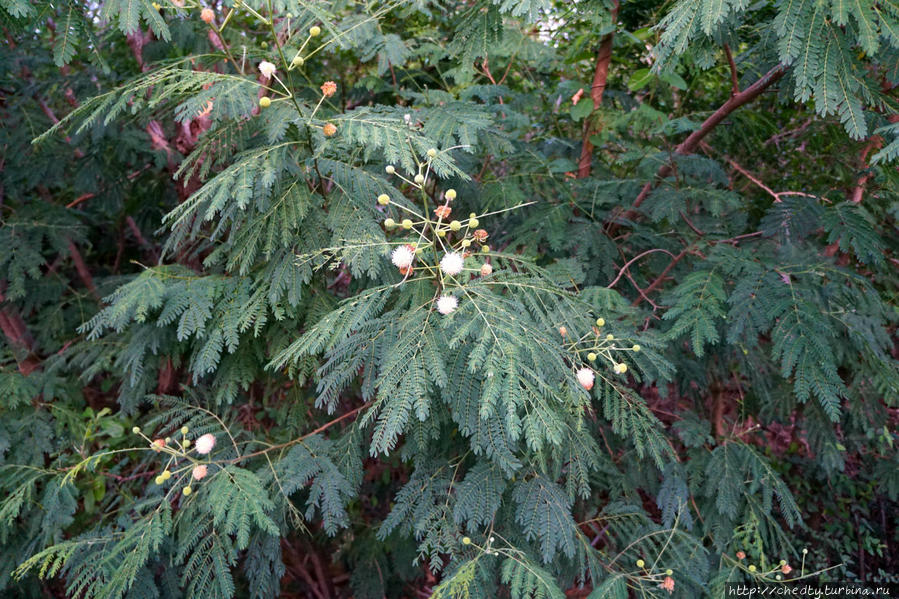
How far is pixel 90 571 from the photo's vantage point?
1716 millimetres

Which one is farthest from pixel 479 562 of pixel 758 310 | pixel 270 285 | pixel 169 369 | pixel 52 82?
pixel 52 82

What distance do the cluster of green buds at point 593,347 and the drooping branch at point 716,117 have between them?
0.89 m

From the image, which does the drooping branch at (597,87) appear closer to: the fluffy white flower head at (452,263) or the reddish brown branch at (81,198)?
the fluffy white flower head at (452,263)

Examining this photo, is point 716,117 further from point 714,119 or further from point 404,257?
point 404,257

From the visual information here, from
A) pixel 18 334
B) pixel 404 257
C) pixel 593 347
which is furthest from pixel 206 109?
pixel 18 334

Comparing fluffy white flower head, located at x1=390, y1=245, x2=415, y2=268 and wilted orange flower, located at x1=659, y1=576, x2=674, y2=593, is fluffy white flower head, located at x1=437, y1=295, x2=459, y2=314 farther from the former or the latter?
wilted orange flower, located at x1=659, y1=576, x2=674, y2=593

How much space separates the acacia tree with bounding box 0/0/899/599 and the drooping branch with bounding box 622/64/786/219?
0.05 ft

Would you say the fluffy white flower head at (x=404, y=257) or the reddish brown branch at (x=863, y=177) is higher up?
the fluffy white flower head at (x=404, y=257)

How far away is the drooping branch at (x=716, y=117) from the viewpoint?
74.7 inches

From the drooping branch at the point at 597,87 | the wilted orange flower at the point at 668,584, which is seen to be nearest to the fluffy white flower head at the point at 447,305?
the wilted orange flower at the point at 668,584

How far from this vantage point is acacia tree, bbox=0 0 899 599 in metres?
1.43

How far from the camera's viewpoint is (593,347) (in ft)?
4.88

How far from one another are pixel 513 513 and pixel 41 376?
205 cm

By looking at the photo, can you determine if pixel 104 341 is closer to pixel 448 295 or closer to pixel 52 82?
pixel 52 82
